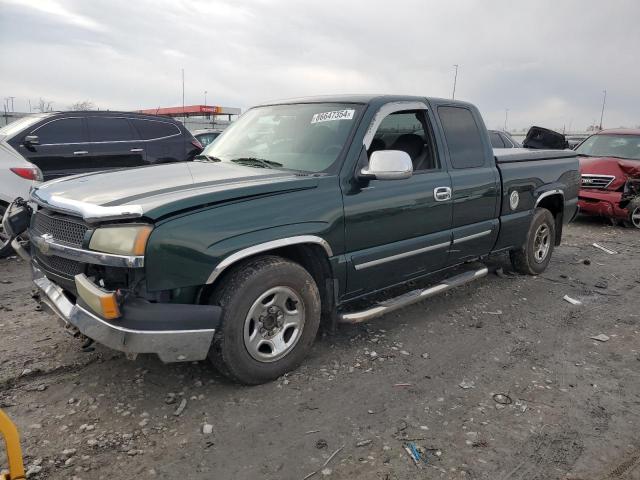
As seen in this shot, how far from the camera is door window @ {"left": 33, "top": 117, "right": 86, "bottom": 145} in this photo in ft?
23.6

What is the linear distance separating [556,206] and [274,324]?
437cm

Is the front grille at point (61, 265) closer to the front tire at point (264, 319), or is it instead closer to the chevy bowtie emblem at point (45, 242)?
the chevy bowtie emblem at point (45, 242)

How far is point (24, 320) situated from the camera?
13.6ft

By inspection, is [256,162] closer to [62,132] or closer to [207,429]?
[207,429]

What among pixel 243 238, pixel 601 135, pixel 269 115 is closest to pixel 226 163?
pixel 269 115

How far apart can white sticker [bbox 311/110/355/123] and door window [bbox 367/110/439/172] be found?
0.42 meters

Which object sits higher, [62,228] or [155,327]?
[62,228]

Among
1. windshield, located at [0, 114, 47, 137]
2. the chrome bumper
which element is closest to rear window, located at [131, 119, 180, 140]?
windshield, located at [0, 114, 47, 137]

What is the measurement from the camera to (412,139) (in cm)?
431

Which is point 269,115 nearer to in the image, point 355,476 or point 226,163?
point 226,163

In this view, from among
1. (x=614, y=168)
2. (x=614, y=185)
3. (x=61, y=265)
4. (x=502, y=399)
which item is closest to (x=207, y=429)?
(x=61, y=265)

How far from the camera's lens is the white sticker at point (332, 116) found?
12.2 ft

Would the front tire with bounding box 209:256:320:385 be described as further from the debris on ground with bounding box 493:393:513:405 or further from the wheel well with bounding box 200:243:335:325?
the debris on ground with bounding box 493:393:513:405

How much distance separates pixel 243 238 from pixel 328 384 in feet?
3.75
